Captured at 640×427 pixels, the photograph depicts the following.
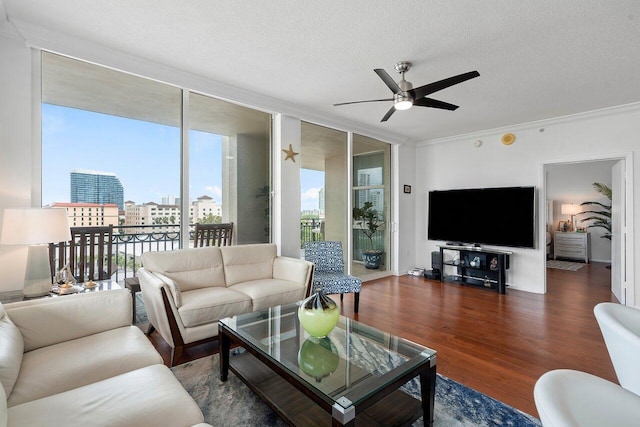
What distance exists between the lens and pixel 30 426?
1.07 meters

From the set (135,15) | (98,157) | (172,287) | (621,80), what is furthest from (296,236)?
(621,80)

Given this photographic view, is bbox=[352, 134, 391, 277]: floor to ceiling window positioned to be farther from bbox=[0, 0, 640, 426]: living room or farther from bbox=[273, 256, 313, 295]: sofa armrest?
bbox=[273, 256, 313, 295]: sofa armrest

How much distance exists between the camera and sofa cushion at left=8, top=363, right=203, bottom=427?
1.12 metres

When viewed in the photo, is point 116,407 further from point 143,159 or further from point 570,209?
point 570,209

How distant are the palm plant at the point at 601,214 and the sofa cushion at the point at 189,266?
7755 mm

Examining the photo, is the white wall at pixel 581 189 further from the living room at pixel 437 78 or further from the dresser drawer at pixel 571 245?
the living room at pixel 437 78

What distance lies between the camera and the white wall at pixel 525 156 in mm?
4094

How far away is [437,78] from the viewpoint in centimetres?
326

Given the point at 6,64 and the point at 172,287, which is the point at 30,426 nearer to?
the point at 172,287

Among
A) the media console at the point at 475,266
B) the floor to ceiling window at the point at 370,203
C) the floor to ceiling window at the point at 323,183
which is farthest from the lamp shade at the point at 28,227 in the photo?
the media console at the point at 475,266

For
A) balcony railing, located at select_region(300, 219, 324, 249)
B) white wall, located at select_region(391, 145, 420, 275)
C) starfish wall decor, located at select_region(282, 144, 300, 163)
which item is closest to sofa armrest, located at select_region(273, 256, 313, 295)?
balcony railing, located at select_region(300, 219, 324, 249)

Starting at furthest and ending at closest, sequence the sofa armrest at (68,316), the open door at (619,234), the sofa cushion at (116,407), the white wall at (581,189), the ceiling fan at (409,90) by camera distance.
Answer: the white wall at (581,189) < the open door at (619,234) < the ceiling fan at (409,90) < the sofa armrest at (68,316) < the sofa cushion at (116,407)

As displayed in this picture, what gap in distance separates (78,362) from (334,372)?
128 centimetres

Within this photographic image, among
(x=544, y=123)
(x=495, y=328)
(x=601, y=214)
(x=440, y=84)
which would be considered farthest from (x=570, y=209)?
(x=440, y=84)
